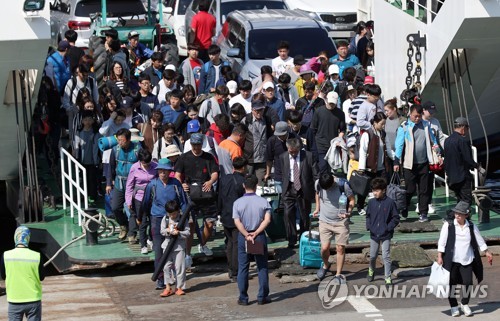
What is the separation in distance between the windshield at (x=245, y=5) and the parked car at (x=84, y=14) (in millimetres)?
2290

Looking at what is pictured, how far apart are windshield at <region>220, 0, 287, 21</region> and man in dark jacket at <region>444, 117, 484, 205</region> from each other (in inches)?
383

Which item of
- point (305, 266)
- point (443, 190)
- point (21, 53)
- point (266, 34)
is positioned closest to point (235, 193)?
point (305, 266)

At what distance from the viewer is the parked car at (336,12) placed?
98.3 feet

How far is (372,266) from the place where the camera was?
16406 millimetres

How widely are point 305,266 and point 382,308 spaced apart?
1.87 meters

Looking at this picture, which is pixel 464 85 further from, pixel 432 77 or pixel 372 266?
pixel 372 266

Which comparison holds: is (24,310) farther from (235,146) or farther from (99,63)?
(99,63)

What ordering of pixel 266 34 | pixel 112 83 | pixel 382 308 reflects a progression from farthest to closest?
pixel 266 34 < pixel 112 83 < pixel 382 308

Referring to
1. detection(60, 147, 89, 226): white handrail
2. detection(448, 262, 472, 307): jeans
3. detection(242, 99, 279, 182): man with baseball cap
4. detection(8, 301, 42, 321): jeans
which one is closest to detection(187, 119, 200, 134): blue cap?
detection(242, 99, 279, 182): man with baseball cap

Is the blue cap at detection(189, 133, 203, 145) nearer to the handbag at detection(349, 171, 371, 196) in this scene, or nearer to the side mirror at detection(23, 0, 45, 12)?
the handbag at detection(349, 171, 371, 196)

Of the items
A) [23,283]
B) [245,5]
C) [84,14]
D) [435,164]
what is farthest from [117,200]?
[84,14]

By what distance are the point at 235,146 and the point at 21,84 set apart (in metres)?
3.48

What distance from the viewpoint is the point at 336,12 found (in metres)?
30.1

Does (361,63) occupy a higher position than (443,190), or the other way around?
(361,63)
